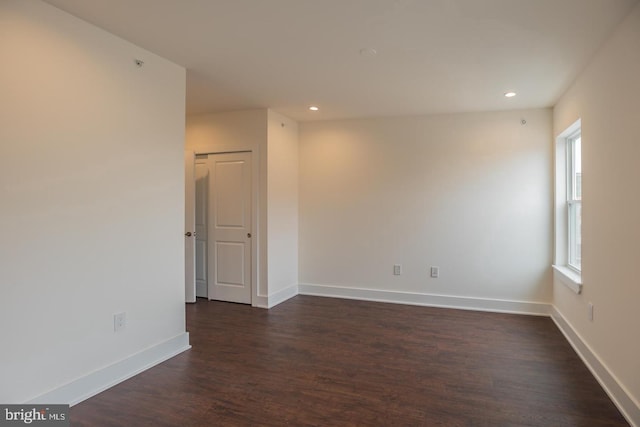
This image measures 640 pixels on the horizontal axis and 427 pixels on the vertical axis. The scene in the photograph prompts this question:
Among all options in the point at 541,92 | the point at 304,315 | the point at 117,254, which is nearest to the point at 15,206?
the point at 117,254

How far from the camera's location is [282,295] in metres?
5.12

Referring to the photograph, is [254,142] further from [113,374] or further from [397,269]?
[113,374]

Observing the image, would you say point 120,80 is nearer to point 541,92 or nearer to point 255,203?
point 255,203

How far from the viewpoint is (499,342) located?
3.63 meters

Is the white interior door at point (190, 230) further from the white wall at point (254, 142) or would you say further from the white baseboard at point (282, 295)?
the white baseboard at point (282, 295)

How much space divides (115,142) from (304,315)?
8.87ft

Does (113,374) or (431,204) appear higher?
(431,204)

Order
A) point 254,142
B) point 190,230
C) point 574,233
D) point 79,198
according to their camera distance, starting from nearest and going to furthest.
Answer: point 79,198
point 574,233
point 254,142
point 190,230

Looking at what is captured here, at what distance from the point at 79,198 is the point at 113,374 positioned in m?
1.24

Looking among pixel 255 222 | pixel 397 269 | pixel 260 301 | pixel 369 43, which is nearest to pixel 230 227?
pixel 255 222

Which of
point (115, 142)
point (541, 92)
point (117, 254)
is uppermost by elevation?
point (541, 92)

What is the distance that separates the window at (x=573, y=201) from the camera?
4.06m

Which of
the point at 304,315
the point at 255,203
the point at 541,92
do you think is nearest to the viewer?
the point at 541,92

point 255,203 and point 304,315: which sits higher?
point 255,203
